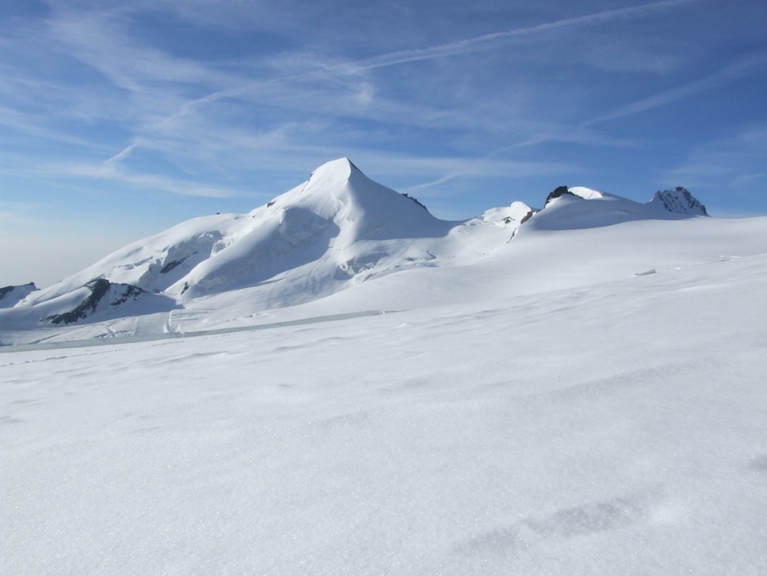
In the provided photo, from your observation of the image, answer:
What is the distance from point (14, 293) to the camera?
38500mm

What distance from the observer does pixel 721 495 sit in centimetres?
154

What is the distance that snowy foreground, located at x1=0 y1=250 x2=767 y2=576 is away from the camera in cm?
145

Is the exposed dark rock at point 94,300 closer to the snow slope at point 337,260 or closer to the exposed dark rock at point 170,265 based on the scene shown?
the snow slope at point 337,260

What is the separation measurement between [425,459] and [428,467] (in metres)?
0.06

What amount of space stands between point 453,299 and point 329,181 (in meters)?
34.1

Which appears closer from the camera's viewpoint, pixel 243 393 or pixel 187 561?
pixel 187 561

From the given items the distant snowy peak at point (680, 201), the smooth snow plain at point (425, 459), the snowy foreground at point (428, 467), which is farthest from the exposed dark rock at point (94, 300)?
the distant snowy peak at point (680, 201)

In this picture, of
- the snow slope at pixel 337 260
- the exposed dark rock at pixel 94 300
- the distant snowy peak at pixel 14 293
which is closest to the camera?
the snow slope at pixel 337 260

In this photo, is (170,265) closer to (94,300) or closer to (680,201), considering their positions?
(94,300)

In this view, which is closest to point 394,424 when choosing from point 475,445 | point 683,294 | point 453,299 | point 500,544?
point 475,445

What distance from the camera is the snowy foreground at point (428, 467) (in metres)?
1.45

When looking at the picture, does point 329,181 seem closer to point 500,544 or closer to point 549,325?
point 549,325

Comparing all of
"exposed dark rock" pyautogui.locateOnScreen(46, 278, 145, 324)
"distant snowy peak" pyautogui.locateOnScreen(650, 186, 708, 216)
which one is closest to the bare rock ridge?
"exposed dark rock" pyautogui.locateOnScreen(46, 278, 145, 324)

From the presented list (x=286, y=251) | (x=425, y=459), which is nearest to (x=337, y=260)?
(x=286, y=251)
